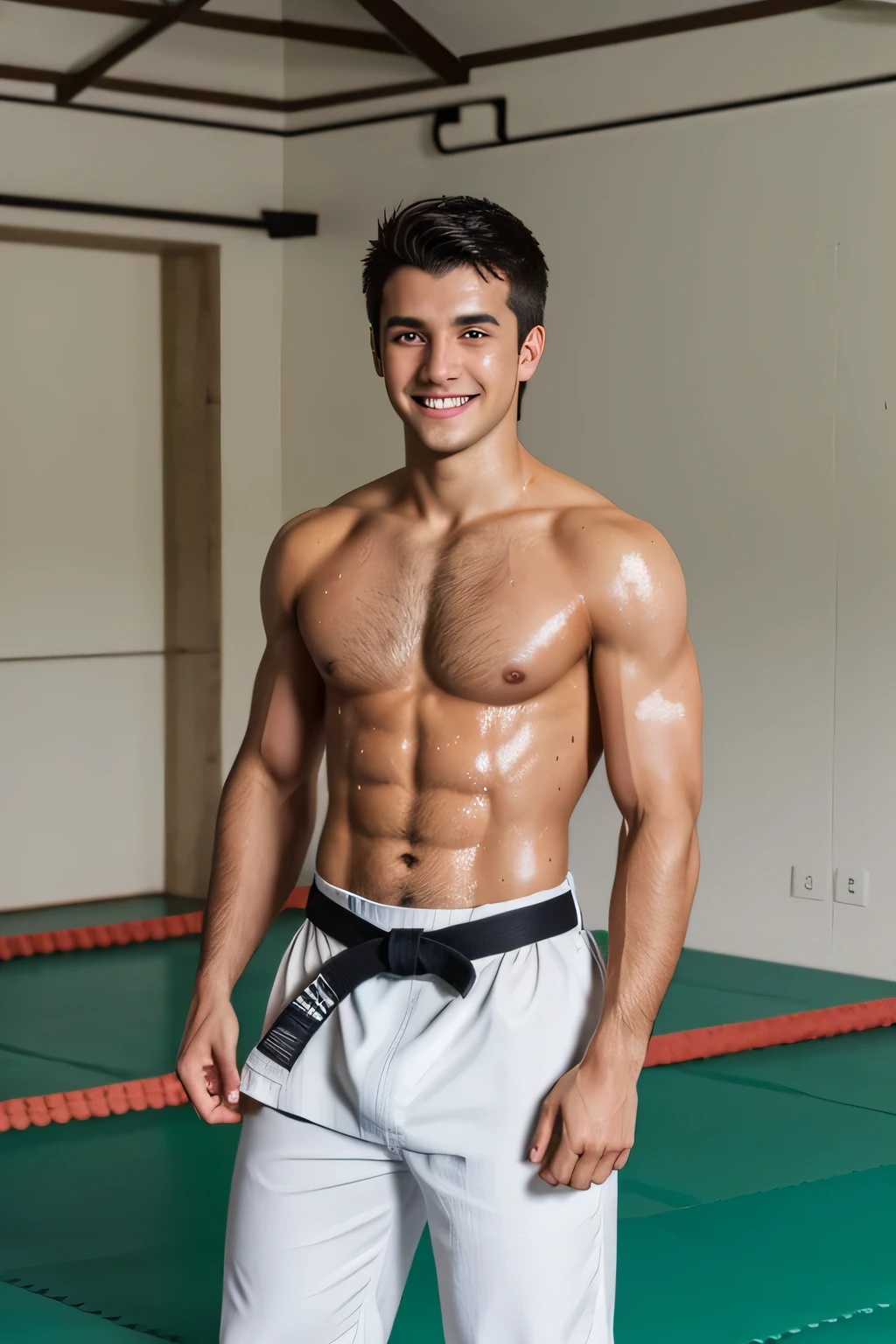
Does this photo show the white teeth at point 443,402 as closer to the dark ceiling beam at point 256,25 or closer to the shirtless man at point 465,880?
the shirtless man at point 465,880

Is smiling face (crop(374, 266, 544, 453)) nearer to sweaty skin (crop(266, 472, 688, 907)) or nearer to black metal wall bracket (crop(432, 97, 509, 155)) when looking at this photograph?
sweaty skin (crop(266, 472, 688, 907))

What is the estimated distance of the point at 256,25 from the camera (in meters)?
6.80

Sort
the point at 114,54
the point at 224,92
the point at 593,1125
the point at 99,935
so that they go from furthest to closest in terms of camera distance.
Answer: the point at 224,92
the point at 114,54
the point at 99,935
the point at 593,1125

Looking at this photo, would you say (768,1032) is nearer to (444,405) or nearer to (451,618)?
(451,618)

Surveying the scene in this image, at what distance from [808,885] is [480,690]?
3.92 meters

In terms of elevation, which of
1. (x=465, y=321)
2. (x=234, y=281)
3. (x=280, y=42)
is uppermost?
(x=280, y=42)

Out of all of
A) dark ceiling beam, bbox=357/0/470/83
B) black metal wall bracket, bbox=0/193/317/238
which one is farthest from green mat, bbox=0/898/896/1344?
dark ceiling beam, bbox=357/0/470/83

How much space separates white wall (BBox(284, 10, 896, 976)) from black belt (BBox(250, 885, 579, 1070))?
3702 millimetres

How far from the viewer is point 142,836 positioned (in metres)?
7.12

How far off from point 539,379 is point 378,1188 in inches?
182

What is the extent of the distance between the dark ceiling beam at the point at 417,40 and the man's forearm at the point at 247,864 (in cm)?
485

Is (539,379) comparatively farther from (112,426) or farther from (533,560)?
(533,560)

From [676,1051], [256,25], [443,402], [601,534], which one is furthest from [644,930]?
[256,25]

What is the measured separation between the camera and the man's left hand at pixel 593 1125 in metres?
1.90
